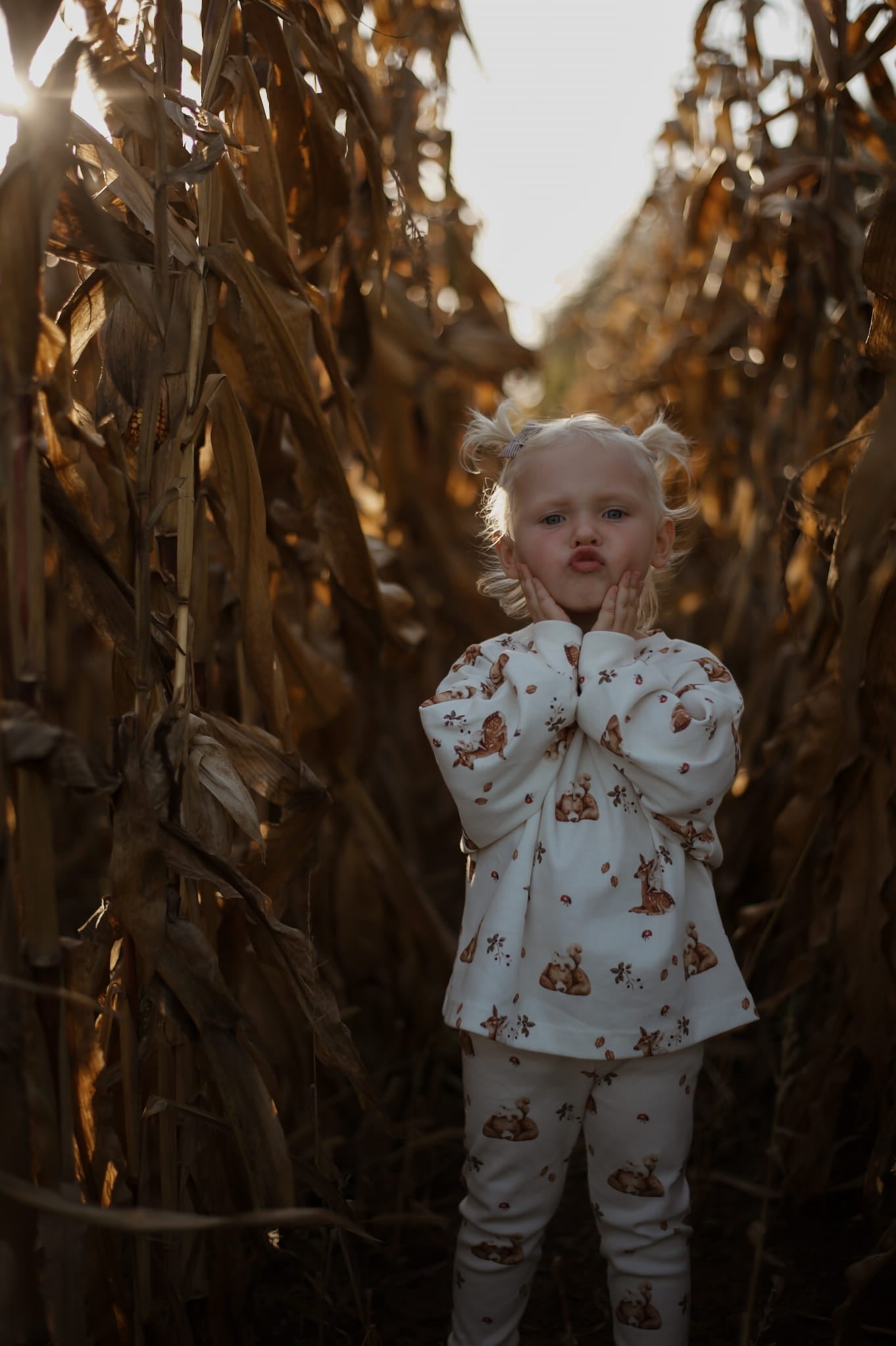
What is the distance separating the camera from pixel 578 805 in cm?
116

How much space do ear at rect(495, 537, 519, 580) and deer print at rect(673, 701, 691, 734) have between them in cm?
27

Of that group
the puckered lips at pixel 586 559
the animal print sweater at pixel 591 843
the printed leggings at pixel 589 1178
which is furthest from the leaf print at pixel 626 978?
the puckered lips at pixel 586 559

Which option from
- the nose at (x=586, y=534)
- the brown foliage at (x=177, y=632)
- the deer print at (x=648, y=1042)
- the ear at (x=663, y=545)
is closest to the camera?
the brown foliage at (x=177, y=632)

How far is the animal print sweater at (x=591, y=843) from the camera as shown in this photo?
3.66 ft

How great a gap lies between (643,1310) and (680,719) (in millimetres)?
615

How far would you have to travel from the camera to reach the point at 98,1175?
95 cm

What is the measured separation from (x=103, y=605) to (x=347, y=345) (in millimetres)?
950

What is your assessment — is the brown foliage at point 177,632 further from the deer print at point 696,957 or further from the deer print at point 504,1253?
the deer print at point 696,957

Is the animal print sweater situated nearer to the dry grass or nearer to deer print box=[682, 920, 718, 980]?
deer print box=[682, 920, 718, 980]

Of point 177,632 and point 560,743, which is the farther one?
point 560,743

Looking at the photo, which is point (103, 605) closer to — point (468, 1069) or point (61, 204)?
point (61, 204)

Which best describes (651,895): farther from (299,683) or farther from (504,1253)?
(299,683)

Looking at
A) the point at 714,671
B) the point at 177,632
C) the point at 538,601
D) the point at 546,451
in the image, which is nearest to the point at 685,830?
the point at 714,671

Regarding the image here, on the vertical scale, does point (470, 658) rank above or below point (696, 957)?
above
